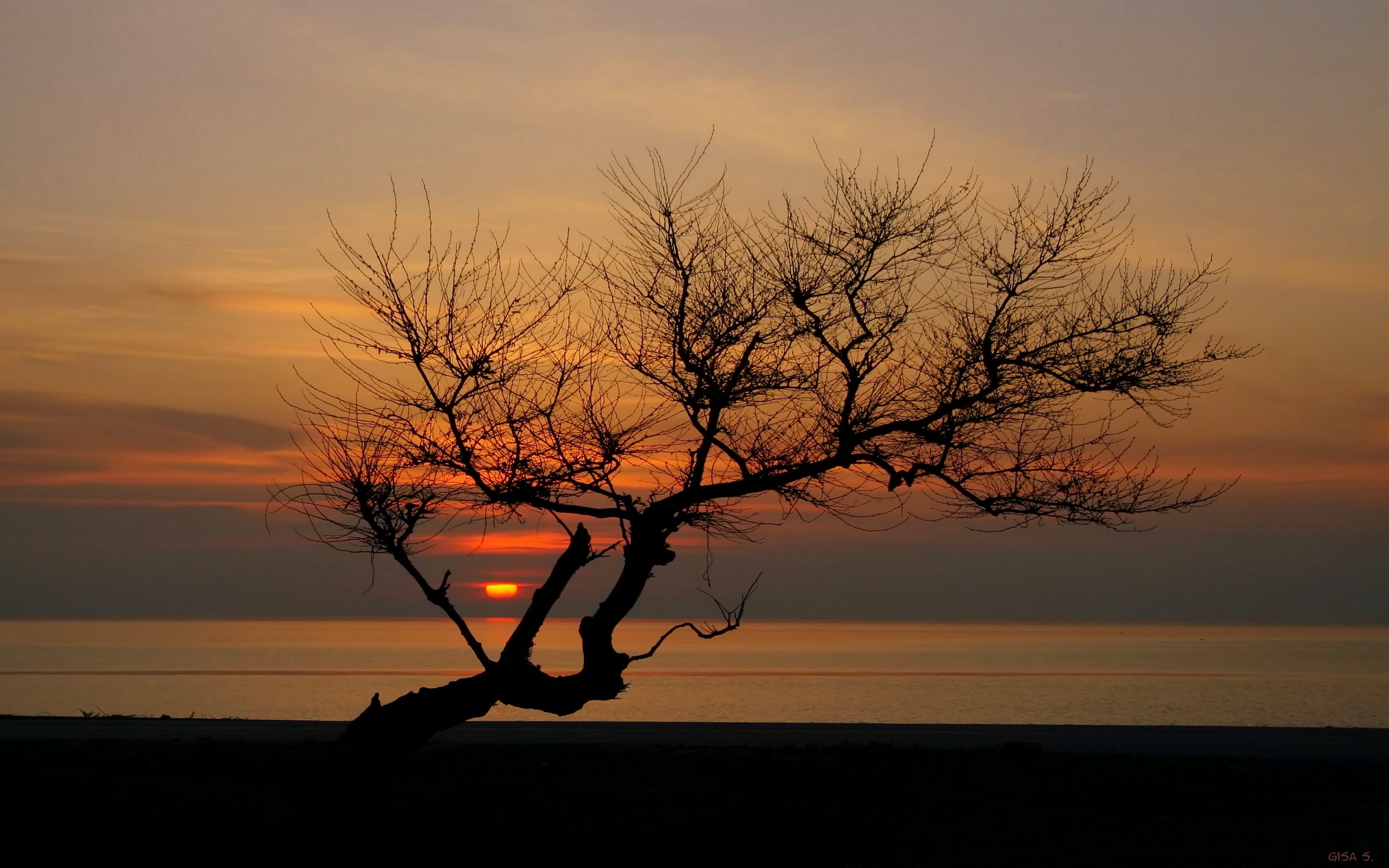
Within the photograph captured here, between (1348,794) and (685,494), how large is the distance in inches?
343

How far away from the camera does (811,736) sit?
21922 millimetres

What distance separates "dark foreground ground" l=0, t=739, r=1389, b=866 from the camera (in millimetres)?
12102

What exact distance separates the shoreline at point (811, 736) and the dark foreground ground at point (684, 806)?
1.43 metres

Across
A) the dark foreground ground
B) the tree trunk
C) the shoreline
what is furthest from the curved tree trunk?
the shoreline

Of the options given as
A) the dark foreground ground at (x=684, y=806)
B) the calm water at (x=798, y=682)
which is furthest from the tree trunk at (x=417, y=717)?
the calm water at (x=798, y=682)

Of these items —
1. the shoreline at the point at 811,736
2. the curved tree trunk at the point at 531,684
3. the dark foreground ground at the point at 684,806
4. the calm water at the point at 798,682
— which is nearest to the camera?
the dark foreground ground at the point at 684,806

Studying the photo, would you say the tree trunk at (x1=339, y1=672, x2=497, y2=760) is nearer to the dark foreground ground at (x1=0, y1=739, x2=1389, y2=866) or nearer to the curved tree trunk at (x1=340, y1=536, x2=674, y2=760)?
the curved tree trunk at (x1=340, y1=536, x2=674, y2=760)

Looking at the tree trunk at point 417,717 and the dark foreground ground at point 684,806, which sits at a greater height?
the tree trunk at point 417,717

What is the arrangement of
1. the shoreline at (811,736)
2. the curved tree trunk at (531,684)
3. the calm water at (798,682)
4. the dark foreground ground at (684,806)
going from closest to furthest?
1. the dark foreground ground at (684,806)
2. the curved tree trunk at (531,684)
3. the shoreline at (811,736)
4. the calm water at (798,682)

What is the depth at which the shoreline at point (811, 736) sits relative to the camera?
18.8 metres

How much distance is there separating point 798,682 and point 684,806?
55849 millimetres

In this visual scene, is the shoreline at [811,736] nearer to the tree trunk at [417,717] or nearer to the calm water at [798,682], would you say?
the tree trunk at [417,717]

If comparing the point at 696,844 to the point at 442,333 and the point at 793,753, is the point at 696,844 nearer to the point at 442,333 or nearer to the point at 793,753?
the point at 793,753

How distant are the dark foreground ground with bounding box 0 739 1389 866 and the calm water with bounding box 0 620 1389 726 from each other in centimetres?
2024
